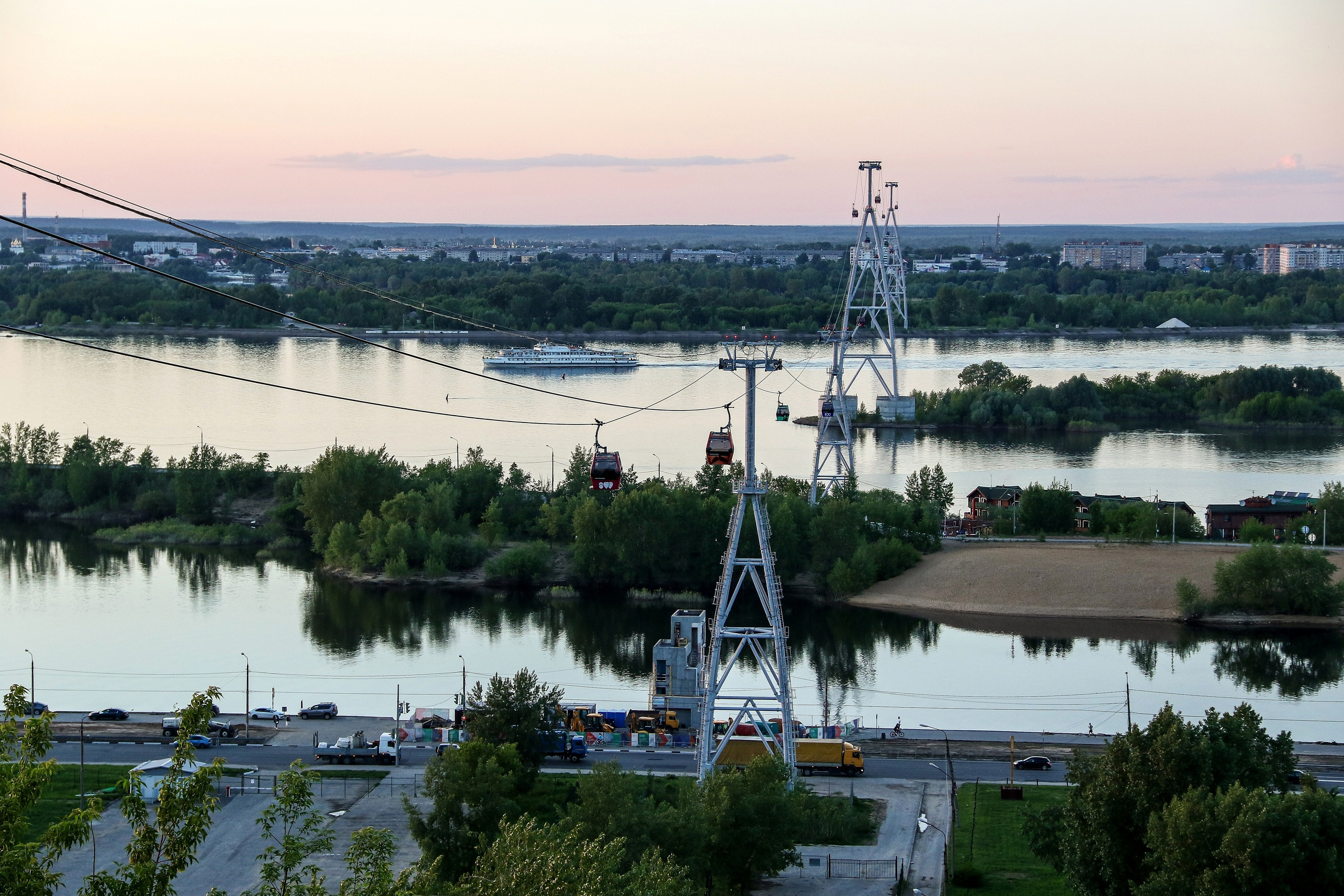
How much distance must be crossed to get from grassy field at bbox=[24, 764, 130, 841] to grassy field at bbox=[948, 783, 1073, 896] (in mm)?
3722

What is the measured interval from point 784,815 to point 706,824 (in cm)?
31

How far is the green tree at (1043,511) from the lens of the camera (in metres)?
15.0

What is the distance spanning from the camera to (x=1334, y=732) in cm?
965

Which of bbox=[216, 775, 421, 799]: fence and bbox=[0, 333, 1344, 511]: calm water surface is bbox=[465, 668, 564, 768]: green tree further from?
bbox=[0, 333, 1344, 511]: calm water surface

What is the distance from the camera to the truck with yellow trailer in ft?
26.9

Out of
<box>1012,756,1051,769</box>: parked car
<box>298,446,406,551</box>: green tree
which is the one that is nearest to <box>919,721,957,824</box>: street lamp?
<box>1012,756,1051,769</box>: parked car

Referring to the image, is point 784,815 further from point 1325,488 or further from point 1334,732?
point 1325,488

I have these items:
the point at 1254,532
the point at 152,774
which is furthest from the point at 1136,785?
the point at 1254,532

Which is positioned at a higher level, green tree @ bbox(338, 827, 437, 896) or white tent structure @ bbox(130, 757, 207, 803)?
green tree @ bbox(338, 827, 437, 896)

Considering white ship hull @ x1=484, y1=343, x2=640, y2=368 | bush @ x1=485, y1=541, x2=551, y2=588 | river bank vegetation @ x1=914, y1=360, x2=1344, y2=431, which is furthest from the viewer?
white ship hull @ x1=484, y1=343, x2=640, y2=368

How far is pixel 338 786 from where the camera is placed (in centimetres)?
800

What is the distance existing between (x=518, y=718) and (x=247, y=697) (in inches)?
87.2

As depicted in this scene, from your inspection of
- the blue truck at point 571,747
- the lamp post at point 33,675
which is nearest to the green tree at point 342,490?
the lamp post at point 33,675

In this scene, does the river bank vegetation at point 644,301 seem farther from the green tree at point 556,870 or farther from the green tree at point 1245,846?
the green tree at point 556,870
